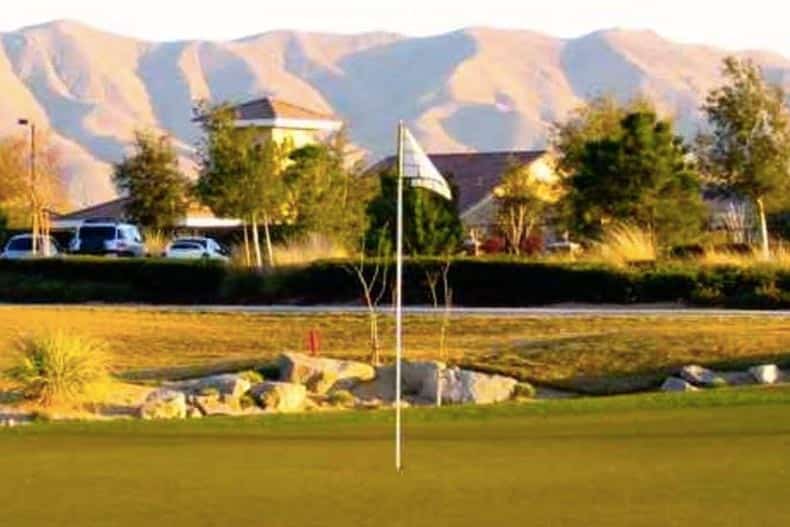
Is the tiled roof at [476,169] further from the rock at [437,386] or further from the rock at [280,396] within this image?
the rock at [280,396]

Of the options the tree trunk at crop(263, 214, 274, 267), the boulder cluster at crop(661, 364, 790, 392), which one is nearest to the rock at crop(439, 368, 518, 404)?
the boulder cluster at crop(661, 364, 790, 392)

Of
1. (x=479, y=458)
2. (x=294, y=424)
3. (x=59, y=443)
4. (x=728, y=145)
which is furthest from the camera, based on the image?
(x=728, y=145)

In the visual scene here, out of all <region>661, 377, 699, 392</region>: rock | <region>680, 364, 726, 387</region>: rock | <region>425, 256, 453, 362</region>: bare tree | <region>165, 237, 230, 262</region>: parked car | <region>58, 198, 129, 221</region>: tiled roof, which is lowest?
<region>661, 377, 699, 392</region>: rock

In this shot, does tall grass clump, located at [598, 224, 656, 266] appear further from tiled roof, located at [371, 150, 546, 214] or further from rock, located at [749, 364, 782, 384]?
tiled roof, located at [371, 150, 546, 214]

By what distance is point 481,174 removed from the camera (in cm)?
9288

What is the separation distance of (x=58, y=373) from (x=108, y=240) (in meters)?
39.1

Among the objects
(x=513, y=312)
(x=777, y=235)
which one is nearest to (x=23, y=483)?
(x=513, y=312)

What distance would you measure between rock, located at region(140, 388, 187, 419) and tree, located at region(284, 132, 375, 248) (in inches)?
1068

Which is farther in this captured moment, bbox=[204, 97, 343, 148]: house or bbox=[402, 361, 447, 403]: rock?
bbox=[204, 97, 343, 148]: house

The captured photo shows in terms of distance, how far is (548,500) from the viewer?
11.6 m

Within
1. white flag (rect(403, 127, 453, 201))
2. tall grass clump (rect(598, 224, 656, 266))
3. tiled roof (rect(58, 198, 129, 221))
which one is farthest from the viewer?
tiled roof (rect(58, 198, 129, 221))

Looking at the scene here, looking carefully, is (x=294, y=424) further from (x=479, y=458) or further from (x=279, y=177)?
(x=279, y=177)

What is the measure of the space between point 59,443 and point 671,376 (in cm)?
1453

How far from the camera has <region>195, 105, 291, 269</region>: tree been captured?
57594 mm
